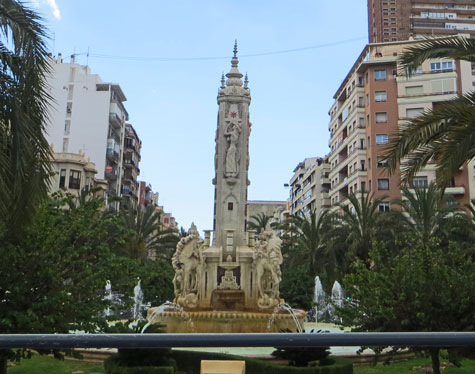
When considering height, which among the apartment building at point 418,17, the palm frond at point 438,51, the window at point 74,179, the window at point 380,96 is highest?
the apartment building at point 418,17

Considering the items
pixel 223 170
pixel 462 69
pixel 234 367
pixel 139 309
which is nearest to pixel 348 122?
pixel 462 69

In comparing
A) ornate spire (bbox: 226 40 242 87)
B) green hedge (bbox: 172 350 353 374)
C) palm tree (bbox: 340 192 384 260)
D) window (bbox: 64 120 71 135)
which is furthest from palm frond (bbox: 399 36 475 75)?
window (bbox: 64 120 71 135)

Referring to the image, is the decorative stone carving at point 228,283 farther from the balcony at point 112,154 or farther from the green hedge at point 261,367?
the balcony at point 112,154

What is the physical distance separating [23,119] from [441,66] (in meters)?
52.5

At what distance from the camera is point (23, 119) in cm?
794

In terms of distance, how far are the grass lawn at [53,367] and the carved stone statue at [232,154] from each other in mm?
9059

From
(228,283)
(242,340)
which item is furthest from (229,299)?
(242,340)

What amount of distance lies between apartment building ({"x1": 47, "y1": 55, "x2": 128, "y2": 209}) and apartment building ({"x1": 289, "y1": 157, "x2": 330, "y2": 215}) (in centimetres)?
2646

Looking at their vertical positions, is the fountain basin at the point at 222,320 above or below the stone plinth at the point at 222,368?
below

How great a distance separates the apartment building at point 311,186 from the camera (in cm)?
7339

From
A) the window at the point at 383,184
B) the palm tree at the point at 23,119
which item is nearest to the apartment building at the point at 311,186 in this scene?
the window at the point at 383,184

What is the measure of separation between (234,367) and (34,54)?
6695 millimetres

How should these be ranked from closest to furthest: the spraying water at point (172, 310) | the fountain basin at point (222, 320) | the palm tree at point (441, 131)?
1. the palm tree at point (441, 131)
2. the fountain basin at point (222, 320)
3. the spraying water at point (172, 310)

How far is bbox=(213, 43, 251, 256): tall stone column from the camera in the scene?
19156 mm
